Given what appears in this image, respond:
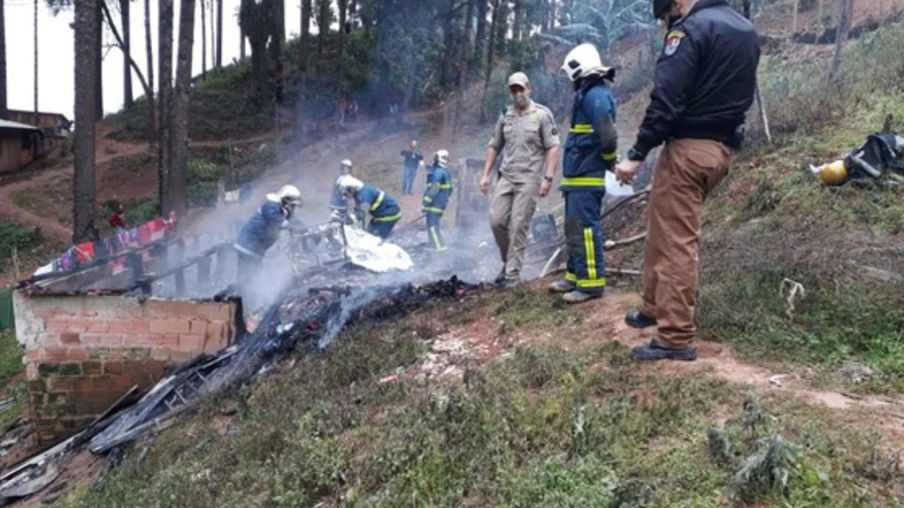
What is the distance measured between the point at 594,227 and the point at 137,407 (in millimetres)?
4437

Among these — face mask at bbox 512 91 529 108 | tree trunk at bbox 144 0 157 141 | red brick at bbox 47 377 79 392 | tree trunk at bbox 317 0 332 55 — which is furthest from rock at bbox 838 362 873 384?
tree trunk at bbox 144 0 157 141

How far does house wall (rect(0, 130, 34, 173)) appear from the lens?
2519 centimetres

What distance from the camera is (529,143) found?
5.71 metres

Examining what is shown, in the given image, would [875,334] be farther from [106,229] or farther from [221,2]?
[221,2]

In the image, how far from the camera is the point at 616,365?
3500 millimetres

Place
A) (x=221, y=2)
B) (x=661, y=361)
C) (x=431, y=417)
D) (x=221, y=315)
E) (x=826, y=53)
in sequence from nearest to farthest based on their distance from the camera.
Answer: (x=431, y=417) < (x=661, y=361) < (x=221, y=315) < (x=826, y=53) < (x=221, y=2)

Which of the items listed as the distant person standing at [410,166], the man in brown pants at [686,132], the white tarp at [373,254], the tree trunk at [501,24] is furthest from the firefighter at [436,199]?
the tree trunk at [501,24]

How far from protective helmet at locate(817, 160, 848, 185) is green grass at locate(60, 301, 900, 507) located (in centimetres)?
361

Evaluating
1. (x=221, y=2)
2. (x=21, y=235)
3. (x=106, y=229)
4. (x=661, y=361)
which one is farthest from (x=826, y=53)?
(x=221, y=2)

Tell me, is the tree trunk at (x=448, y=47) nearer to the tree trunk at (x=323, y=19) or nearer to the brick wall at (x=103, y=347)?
the tree trunk at (x=323, y=19)

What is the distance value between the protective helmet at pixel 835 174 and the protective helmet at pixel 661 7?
346 cm

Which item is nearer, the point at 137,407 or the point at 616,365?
the point at 616,365

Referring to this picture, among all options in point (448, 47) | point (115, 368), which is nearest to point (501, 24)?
point (448, 47)

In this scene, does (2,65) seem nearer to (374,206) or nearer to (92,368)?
(374,206)
